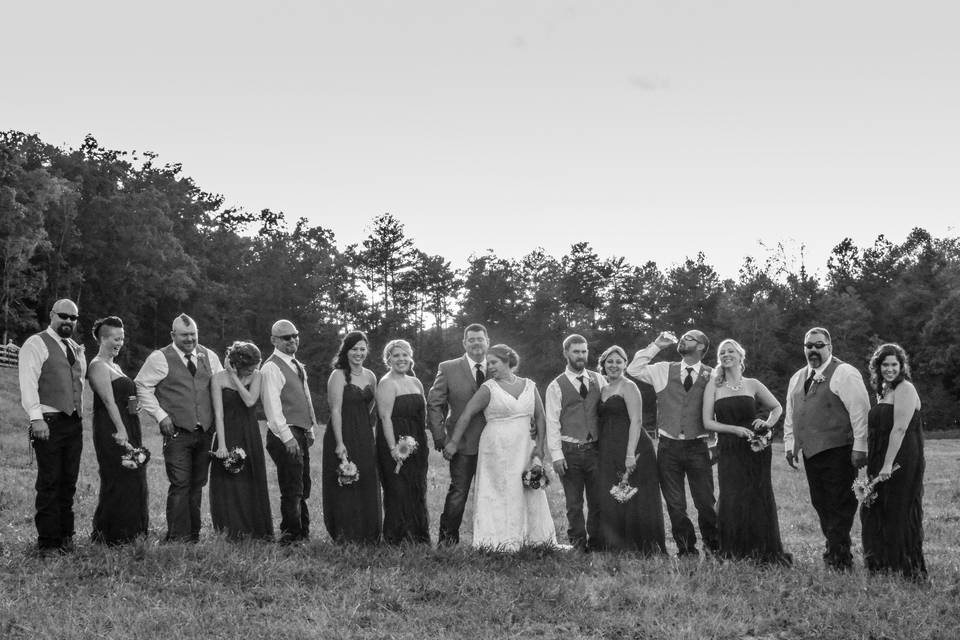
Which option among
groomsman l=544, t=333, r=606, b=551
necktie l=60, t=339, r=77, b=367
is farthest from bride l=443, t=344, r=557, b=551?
necktie l=60, t=339, r=77, b=367

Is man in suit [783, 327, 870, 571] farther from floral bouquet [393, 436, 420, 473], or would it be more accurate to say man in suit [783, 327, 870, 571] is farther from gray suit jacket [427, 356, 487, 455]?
floral bouquet [393, 436, 420, 473]

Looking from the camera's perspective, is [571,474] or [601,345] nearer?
[571,474]

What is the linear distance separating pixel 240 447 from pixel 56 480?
1663 millimetres

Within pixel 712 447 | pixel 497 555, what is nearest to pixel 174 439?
pixel 497 555

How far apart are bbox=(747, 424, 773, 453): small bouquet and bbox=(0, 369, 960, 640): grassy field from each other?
1.14m

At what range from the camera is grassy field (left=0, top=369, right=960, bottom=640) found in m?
6.54

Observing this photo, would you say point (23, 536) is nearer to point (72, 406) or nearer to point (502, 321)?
point (72, 406)

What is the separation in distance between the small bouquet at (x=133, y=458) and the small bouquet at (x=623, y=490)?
4.53m

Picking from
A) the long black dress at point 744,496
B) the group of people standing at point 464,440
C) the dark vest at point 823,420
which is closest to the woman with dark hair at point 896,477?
the group of people standing at point 464,440

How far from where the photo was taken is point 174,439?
28.9ft

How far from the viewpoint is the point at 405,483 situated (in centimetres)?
929

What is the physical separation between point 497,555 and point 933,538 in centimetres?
639

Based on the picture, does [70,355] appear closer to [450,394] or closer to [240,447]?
[240,447]

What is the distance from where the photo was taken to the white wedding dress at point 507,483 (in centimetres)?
900
